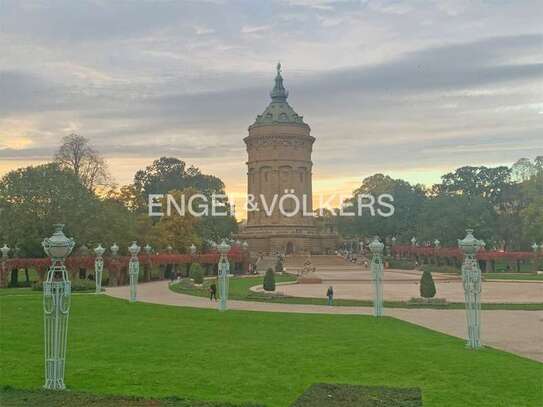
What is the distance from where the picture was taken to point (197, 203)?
73688 mm

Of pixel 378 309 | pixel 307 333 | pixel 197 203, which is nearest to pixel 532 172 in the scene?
pixel 197 203

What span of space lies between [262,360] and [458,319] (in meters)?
12.0

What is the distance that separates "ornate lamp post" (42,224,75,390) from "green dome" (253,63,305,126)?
3496 inches

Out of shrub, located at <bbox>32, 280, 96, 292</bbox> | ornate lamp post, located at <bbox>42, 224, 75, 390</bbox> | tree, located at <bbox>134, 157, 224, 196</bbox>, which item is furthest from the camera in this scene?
tree, located at <bbox>134, 157, 224, 196</bbox>

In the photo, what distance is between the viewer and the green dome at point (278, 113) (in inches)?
3999

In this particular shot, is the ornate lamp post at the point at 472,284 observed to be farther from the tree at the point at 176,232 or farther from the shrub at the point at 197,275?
the tree at the point at 176,232

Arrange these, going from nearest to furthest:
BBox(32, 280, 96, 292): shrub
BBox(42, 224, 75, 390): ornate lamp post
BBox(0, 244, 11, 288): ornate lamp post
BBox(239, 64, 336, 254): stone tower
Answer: BBox(42, 224, 75, 390): ornate lamp post
BBox(32, 280, 96, 292): shrub
BBox(0, 244, 11, 288): ornate lamp post
BBox(239, 64, 336, 254): stone tower

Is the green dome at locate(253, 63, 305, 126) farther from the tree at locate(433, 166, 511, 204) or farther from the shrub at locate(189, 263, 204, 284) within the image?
the shrub at locate(189, 263, 204, 284)

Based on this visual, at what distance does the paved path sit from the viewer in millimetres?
18309

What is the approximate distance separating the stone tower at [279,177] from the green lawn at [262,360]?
75.6 metres

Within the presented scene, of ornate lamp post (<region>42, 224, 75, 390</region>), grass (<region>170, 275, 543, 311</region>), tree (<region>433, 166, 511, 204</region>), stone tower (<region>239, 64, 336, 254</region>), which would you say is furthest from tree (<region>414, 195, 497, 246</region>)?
ornate lamp post (<region>42, 224, 75, 390</region>)

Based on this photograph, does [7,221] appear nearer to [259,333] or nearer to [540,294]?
[259,333]

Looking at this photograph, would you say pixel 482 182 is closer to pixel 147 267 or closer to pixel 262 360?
pixel 147 267

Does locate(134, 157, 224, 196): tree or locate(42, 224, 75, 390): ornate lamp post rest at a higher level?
locate(134, 157, 224, 196): tree
